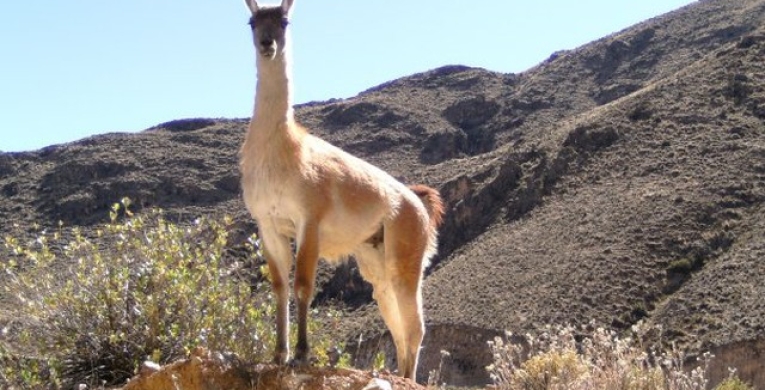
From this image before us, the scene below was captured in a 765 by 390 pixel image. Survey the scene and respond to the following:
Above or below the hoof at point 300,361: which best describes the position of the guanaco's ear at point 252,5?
above

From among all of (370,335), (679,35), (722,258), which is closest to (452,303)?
(370,335)

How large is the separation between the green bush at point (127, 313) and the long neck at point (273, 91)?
217cm

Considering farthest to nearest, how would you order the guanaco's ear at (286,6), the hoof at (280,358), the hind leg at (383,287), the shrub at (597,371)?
the hind leg at (383,287) → the shrub at (597,371) → the guanaco's ear at (286,6) → the hoof at (280,358)

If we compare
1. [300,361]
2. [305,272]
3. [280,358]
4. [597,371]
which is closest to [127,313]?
[280,358]

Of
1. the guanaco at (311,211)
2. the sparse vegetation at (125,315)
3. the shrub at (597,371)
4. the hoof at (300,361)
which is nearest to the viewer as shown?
the hoof at (300,361)

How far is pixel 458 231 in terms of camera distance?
58.8 meters

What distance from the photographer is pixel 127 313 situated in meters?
9.91

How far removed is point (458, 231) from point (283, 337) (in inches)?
1995

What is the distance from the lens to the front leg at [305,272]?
27.0 feet

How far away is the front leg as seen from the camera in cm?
823

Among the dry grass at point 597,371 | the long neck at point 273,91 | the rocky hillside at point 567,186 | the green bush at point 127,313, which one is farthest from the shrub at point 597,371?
the rocky hillside at point 567,186

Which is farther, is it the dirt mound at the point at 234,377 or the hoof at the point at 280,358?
the hoof at the point at 280,358

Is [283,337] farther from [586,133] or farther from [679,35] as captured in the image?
[679,35]

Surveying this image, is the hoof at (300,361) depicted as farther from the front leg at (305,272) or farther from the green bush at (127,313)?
the green bush at (127,313)
